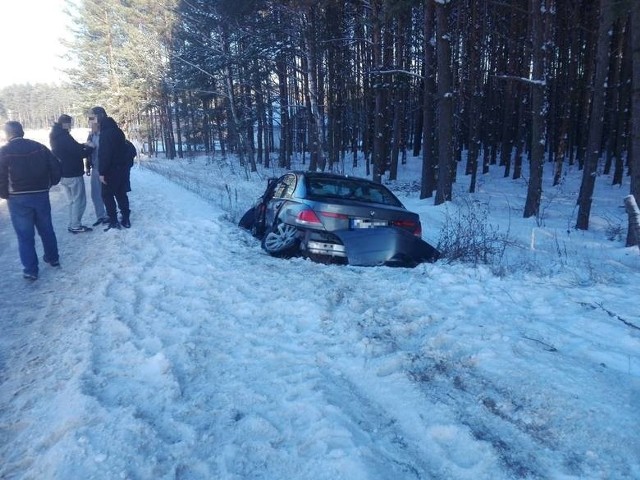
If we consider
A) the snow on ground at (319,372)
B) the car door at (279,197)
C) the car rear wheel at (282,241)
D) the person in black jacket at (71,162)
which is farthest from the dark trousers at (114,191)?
the car rear wheel at (282,241)

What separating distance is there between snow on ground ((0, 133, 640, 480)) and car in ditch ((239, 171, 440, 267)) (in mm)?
338

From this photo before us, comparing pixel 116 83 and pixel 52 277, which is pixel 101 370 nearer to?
pixel 52 277

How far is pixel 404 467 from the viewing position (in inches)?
90.4

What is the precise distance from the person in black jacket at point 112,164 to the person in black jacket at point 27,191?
4.84ft

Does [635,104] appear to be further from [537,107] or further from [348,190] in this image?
[348,190]

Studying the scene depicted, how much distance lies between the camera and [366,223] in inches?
230

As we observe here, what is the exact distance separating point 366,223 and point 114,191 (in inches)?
197

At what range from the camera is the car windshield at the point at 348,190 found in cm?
633

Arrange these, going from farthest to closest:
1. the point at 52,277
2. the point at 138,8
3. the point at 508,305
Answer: the point at 138,8 → the point at 52,277 → the point at 508,305

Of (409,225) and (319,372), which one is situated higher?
(409,225)

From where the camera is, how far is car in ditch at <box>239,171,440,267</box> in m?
5.77

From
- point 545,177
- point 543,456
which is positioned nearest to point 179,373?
point 543,456

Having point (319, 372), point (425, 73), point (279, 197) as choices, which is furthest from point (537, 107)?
point (319, 372)

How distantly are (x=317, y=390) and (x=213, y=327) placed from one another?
1.48 meters
